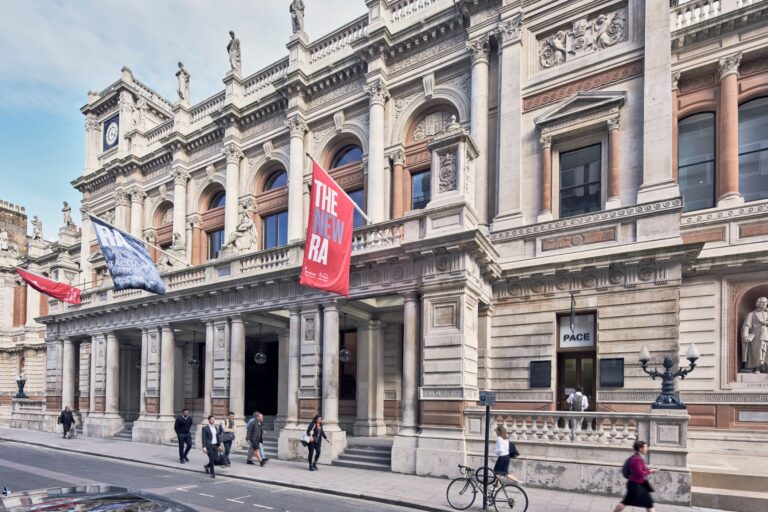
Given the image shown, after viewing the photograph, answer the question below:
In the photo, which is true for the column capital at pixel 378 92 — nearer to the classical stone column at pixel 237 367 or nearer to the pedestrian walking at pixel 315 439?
the classical stone column at pixel 237 367

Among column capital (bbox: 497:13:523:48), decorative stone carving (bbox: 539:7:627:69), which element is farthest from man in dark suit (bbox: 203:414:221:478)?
decorative stone carving (bbox: 539:7:627:69)

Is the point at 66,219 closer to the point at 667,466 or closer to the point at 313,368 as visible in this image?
the point at 313,368

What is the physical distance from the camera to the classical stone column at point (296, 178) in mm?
24391

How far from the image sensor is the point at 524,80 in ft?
62.8

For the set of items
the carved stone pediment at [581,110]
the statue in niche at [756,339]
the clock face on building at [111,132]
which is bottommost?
the statue in niche at [756,339]

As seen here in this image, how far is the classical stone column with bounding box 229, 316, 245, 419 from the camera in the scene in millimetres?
20266

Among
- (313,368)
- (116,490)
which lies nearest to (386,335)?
(313,368)

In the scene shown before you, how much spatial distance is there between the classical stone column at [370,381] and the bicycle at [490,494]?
8.88 metres

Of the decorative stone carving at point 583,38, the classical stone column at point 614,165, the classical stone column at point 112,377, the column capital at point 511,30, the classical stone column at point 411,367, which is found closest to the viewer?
the classical stone column at point 411,367

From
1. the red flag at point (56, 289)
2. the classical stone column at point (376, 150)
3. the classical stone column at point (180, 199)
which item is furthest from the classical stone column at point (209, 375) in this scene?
the red flag at point (56, 289)

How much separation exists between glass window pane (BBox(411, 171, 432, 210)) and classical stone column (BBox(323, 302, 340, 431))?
6.45 metres

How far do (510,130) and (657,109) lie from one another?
473cm

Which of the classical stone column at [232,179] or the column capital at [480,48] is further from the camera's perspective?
the classical stone column at [232,179]

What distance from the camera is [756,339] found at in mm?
14844
